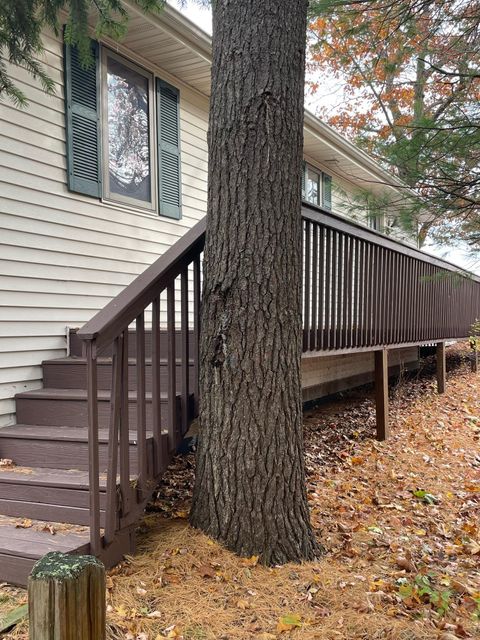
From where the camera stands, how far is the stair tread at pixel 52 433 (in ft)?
11.1

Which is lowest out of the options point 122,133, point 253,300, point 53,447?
point 53,447

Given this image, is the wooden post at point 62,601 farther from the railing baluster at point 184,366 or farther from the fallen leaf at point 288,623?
the railing baluster at point 184,366

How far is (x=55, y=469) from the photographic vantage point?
3.41m

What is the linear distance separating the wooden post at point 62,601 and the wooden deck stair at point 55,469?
1.64 metres

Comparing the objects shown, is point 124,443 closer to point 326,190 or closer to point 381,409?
point 381,409

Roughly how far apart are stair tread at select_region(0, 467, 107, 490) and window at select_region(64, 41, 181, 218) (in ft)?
8.11

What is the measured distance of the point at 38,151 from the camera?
443 centimetres

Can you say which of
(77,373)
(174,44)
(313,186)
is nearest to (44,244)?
(77,373)

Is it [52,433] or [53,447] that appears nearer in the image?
[53,447]

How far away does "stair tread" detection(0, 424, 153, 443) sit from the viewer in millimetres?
3391

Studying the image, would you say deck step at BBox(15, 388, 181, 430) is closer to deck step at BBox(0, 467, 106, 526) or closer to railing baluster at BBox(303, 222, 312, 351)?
deck step at BBox(0, 467, 106, 526)

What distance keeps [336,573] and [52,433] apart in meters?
2.00

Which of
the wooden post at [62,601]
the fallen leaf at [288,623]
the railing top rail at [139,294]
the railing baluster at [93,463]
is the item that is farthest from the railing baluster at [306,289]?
the wooden post at [62,601]

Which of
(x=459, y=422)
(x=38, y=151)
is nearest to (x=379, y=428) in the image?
(x=459, y=422)
